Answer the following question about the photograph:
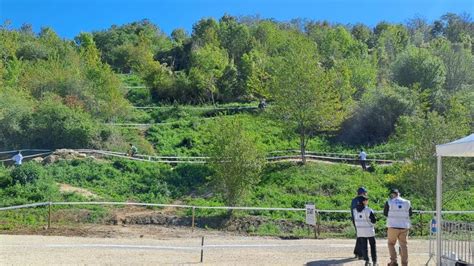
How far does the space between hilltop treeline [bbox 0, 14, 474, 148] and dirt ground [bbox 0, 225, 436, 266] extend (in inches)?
547

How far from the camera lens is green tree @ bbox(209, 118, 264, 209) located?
86.5ft

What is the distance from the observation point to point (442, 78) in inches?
2211

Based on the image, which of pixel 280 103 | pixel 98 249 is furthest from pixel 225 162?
pixel 280 103

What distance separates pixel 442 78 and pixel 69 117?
36.3 meters

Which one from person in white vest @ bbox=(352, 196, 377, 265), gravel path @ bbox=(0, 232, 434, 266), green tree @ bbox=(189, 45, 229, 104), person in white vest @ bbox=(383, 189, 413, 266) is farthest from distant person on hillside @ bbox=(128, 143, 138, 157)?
person in white vest @ bbox=(383, 189, 413, 266)

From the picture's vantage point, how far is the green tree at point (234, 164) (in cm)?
2638

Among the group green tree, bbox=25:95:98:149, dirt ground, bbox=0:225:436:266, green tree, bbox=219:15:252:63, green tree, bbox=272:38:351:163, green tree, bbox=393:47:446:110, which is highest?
green tree, bbox=219:15:252:63

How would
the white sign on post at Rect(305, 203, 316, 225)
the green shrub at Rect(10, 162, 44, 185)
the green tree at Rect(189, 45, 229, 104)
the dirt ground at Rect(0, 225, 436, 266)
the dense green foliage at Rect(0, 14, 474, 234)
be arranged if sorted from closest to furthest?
the dirt ground at Rect(0, 225, 436, 266) → the white sign on post at Rect(305, 203, 316, 225) → the green shrub at Rect(10, 162, 44, 185) → the dense green foliage at Rect(0, 14, 474, 234) → the green tree at Rect(189, 45, 229, 104)

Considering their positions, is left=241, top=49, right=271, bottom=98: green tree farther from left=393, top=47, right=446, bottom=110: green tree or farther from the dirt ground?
the dirt ground

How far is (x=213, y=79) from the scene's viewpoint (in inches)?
2581

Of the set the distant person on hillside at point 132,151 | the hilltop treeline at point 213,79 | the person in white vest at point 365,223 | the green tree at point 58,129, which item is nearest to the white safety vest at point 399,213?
the person in white vest at point 365,223

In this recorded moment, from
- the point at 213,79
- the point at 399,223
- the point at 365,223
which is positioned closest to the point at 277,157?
the point at 213,79

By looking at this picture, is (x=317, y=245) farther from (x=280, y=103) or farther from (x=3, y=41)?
(x=3, y=41)

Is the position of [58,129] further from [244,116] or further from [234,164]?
[244,116]
